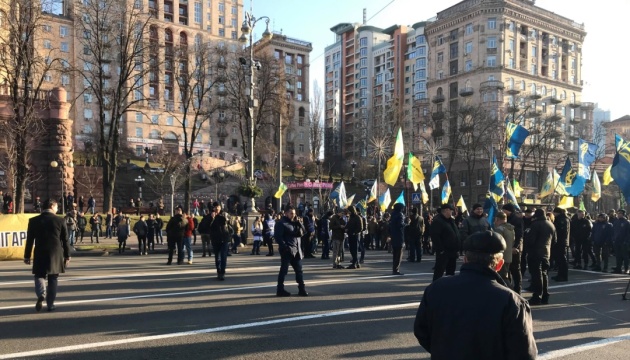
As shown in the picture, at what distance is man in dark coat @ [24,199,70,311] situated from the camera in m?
8.23

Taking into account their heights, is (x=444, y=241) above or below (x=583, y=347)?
above

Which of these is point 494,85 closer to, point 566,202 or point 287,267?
point 566,202

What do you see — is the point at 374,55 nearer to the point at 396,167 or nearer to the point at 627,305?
the point at 396,167

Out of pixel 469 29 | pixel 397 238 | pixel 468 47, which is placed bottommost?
pixel 397 238

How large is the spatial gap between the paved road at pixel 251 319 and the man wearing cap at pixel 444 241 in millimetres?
759

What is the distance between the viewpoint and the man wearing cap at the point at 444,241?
412 inches

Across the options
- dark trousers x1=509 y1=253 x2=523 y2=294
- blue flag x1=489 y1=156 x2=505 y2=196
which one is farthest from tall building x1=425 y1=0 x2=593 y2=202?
dark trousers x1=509 y1=253 x2=523 y2=294

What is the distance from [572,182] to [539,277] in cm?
1255

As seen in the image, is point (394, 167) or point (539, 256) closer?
point (539, 256)

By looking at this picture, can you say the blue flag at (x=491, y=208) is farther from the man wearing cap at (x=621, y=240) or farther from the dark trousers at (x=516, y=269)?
the dark trousers at (x=516, y=269)

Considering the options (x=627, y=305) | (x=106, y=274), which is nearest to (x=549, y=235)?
(x=627, y=305)

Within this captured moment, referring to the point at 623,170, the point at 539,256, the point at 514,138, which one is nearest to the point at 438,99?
the point at 514,138

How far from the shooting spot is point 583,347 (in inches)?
257

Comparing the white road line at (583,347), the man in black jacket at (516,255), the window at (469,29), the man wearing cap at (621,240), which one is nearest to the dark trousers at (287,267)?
Answer: the man in black jacket at (516,255)
